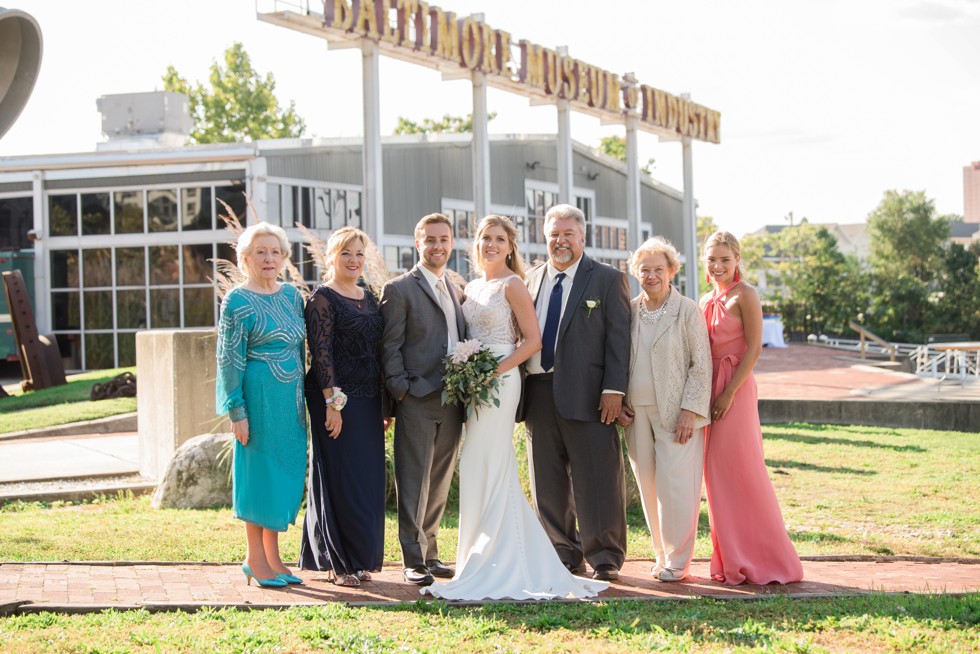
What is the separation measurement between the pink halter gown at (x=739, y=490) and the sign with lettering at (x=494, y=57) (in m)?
16.5

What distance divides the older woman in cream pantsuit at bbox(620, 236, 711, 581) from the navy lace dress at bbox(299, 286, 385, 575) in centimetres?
158

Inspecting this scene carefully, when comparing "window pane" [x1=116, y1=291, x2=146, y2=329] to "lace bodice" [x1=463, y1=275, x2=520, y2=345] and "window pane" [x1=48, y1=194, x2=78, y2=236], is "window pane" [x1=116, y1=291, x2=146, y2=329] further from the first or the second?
"lace bodice" [x1=463, y1=275, x2=520, y2=345]

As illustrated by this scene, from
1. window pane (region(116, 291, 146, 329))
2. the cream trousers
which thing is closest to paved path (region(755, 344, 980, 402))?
the cream trousers

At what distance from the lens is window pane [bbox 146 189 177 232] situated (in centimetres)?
2628

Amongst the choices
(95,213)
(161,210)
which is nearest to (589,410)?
(161,210)

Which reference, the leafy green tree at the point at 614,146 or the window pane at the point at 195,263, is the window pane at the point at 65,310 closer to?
the window pane at the point at 195,263

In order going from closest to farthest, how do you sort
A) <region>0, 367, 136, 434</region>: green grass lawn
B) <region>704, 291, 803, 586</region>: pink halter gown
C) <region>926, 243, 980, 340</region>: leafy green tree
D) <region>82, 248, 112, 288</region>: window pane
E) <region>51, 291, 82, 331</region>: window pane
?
1. <region>704, 291, 803, 586</region>: pink halter gown
2. <region>0, 367, 136, 434</region>: green grass lawn
3. <region>82, 248, 112, 288</region>: window pane
4. <region>51, 291, 82, 331</region>: window pane
5. <region>926, 243, 980, 340</region>: leafy green tree

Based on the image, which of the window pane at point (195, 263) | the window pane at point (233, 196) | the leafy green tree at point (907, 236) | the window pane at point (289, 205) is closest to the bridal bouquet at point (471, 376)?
the window pane at point (289, 205)

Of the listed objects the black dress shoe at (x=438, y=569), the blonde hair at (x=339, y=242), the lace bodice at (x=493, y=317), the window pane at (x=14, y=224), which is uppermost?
the window pane at (x=14, y=224)

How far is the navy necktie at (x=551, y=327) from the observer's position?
22.5 feet

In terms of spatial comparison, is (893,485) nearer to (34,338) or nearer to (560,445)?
(560,445)

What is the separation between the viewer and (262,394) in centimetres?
639

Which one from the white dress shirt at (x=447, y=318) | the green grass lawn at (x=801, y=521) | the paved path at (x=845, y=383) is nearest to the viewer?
the white dress shirt at (x=447, y=318)

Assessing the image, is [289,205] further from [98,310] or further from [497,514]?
[497,514]
